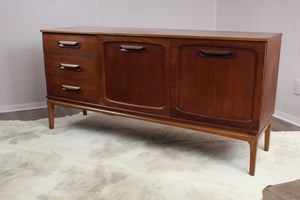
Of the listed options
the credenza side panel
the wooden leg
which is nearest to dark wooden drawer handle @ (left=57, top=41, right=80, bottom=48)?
the wooden leg

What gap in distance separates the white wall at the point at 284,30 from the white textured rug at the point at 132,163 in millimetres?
403

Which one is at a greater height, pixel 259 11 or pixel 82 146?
pixel 259 11

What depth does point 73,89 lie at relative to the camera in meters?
2.08

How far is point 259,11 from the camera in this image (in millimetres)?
2627

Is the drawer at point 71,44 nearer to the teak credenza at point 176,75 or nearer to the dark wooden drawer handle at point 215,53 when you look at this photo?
the teak credenza at point 176,75

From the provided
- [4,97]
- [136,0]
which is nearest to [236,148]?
[136,0]

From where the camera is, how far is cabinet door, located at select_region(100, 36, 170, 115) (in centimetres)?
171

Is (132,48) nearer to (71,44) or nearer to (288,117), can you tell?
(71,44)

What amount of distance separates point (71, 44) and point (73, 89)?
285mm

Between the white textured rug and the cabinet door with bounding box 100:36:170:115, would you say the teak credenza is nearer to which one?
the cabinet door with bounding box 100:36:170:115

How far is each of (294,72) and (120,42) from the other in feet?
4.49

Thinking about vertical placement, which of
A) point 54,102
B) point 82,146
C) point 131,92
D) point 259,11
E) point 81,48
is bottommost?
point 82,146

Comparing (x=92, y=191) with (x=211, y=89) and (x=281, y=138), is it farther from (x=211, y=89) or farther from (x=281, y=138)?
(x=281, y=138)

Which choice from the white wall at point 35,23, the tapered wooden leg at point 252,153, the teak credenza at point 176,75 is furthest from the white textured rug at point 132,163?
the white wall at point 35,23
